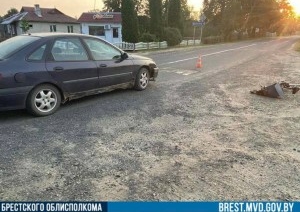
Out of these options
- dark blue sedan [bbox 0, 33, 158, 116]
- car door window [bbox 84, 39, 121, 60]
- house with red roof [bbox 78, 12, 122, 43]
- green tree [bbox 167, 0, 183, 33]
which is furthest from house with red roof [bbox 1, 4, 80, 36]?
dark blue sedan [bbox 0, 33, 158, 116]

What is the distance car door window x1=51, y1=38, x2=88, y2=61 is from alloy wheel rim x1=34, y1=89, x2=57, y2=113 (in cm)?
70

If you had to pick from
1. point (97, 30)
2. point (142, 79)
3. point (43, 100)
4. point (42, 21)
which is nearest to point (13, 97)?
point (43, 100)

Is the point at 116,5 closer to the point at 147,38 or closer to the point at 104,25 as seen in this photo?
the point at 104,25

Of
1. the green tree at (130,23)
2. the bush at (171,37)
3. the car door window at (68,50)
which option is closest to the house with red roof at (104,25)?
the green tree at (130,23)

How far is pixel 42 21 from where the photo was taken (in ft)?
142

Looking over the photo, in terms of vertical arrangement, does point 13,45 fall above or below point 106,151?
above

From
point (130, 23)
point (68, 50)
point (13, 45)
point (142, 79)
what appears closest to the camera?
point (13, 45)

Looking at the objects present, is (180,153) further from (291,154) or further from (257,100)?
(257,100)

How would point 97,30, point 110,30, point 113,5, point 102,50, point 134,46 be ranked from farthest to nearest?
1. point 113,5
2. point 97,30
3. point 110,30
4. point 134,46
5. point 102,50

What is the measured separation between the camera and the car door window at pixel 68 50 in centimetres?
606

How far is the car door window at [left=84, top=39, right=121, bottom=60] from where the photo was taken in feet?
22.3

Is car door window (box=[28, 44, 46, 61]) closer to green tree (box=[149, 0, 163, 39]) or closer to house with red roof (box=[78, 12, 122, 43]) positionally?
green tree (box=[149, 0, 163, 39])

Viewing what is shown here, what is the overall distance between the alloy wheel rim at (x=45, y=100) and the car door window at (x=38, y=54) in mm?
614

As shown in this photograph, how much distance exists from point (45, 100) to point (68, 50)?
1.18 meters
